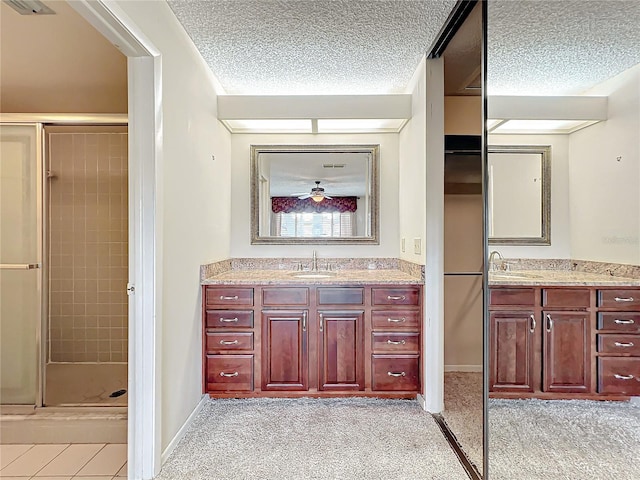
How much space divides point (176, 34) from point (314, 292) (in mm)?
1808

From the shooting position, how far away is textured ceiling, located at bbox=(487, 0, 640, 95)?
1.90m

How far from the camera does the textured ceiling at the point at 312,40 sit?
1903mm

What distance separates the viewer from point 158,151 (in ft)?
5.73

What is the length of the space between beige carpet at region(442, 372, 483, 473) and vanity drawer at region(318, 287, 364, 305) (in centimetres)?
84

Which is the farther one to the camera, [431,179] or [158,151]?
[431,179]

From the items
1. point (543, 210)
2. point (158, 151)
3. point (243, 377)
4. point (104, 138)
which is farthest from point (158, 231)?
point (543, 210)

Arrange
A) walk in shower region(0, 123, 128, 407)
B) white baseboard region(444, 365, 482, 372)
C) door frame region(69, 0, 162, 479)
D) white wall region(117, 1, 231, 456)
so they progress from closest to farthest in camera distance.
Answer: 1. door frame region(69, 0, 162, 479)
2. white wall region(117, 1, 231, 456)
3. white baseboard region(444, 365, 482, 372)
4. walk in shower region(0, 123, 128, 407)

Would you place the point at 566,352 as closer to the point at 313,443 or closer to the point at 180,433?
the point at 313,443

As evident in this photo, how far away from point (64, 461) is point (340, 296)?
6.02 ft

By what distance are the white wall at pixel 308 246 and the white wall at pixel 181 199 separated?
1.65 ft

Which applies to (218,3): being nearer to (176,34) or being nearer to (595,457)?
(176,34)

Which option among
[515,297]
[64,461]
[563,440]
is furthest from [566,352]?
[64,461]

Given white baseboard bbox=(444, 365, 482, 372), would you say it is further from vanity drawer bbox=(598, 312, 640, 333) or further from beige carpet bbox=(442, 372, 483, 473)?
vanity drawer bbox=(598, 312, 640, 333)

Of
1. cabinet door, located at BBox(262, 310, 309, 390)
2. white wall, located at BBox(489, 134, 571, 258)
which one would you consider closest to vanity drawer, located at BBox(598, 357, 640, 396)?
white wall, located at BBox(489, 134, 571, 258)
